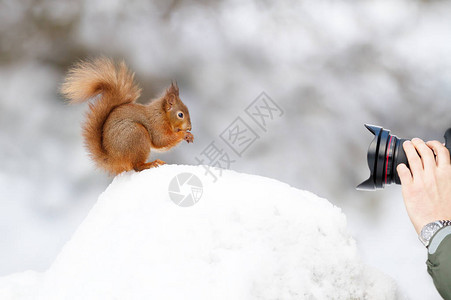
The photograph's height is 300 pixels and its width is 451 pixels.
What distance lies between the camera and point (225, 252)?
915 mm

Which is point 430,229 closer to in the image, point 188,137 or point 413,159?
point 413,159

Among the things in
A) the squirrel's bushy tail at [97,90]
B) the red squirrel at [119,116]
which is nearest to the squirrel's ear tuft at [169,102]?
the red squirrel at [119,116]

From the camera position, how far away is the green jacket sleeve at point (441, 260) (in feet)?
2.29

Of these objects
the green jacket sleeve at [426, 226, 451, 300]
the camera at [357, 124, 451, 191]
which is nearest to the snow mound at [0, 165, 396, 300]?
the camera at [357, 124, 451, 191]

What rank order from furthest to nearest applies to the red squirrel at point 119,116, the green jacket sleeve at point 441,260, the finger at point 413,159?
the red squirrel at point 119,116, the finger at point 413,159, the green jacket sleeve at point 441,260

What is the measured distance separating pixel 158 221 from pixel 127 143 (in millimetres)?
311

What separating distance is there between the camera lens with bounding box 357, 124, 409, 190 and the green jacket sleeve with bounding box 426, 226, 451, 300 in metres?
0.19

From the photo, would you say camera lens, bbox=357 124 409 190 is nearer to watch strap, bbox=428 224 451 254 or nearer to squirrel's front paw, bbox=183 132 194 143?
watch strap, bbox=428 224 451 254

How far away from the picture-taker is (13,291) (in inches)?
51.9

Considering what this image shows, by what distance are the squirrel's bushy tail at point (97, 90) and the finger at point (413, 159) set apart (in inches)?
29.8

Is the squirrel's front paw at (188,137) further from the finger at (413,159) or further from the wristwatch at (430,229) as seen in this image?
the wristwatch at (430,229)

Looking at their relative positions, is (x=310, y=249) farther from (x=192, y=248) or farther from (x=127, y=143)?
(x=127, y=143)

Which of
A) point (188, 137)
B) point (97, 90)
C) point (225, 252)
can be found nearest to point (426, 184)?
point (225, 252)

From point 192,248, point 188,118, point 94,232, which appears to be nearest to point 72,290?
point 94,232
